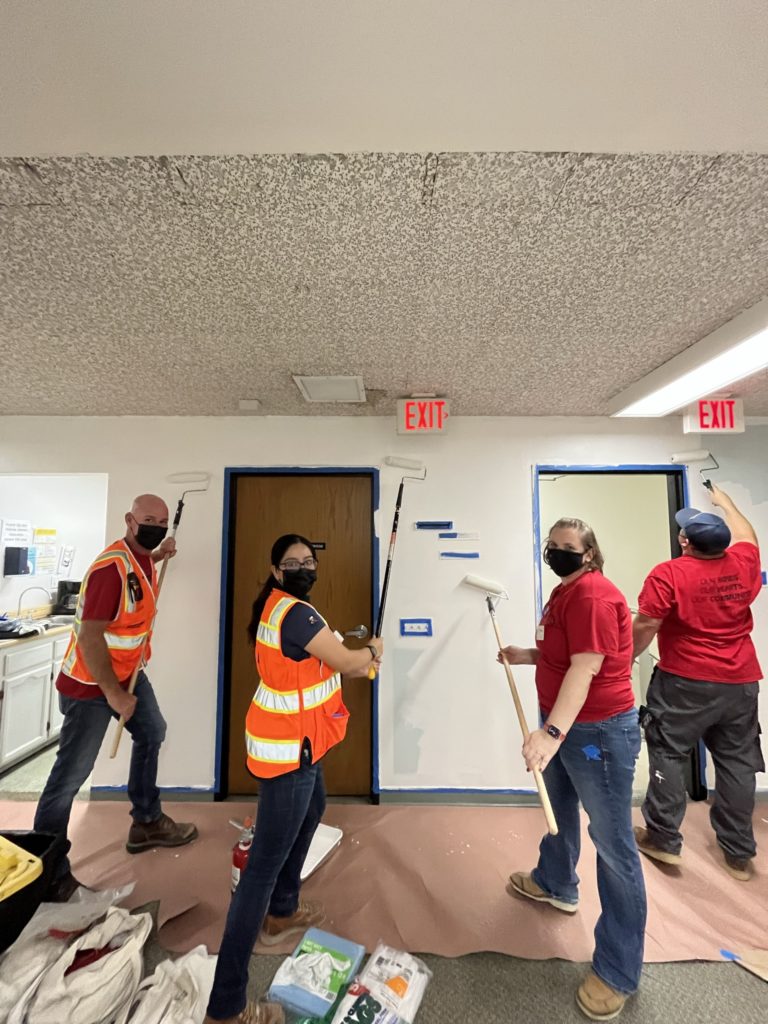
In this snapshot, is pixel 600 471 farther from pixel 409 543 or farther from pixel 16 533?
pixel 16 533

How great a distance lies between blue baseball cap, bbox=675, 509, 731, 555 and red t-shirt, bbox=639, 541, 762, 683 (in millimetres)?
75

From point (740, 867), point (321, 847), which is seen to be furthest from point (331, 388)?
point (740, 867)

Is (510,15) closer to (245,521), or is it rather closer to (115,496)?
(245,521)

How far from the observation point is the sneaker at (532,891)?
1.73 m

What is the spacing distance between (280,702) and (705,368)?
7.10 ft

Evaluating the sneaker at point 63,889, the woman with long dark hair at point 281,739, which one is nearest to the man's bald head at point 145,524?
the woman with long dark hair at point 281,739

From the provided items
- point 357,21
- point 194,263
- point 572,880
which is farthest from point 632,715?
point 194,263

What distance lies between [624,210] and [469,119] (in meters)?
0.54

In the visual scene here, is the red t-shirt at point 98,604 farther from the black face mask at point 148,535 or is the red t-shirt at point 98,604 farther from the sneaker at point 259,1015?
the sneaker at point 259,1015

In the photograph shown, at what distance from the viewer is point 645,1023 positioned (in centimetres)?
134

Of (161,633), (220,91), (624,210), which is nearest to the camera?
(220,91)

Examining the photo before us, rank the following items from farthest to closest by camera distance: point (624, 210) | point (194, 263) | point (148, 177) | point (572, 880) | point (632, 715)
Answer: point (572, 880) → point (632, 715) → point (194, 263) → point (624, 210) → point (148, 177)

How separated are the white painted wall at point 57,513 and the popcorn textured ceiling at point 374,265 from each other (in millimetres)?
2146

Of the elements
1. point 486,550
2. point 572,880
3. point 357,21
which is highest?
point 357,21
